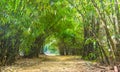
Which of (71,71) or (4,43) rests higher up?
(4,43)

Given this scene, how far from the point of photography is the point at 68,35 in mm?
18312

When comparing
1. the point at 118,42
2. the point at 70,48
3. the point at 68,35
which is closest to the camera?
the point at 118,42

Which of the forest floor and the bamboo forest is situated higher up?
the bamboo forest

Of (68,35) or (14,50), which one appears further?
(68,35)

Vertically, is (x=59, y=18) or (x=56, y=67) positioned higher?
Result: (x=59, y=18)

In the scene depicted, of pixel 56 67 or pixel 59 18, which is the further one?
pixel 59 18

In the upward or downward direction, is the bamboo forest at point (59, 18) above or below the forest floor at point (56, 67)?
above

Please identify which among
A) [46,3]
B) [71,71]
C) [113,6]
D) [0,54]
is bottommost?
[71,71]

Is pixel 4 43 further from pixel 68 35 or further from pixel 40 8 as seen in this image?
pixel 68 35

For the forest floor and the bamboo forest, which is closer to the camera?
the bamboo forest

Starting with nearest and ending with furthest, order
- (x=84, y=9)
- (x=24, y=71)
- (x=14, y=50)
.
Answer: (x=24, y=71), (x=84, y=9), (x=14, y=50)

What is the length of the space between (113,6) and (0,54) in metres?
3.90

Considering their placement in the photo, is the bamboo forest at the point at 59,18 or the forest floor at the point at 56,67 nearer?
the bamboo forest at the point at 59,18

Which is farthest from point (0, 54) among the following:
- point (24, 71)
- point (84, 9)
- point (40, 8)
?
point (84, 9)
